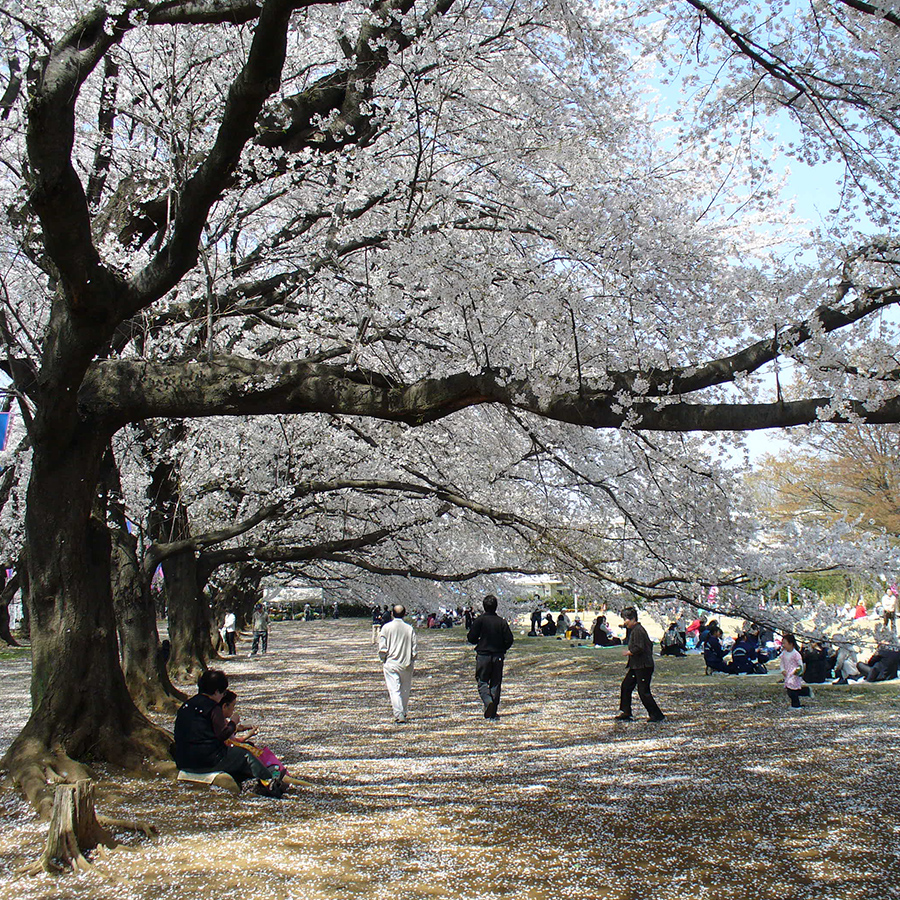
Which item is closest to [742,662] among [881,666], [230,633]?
[881,666]

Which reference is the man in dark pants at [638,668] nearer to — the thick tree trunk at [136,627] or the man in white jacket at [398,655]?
the man in white jacket at [398,655]

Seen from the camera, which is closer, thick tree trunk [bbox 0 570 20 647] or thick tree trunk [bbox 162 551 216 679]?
thick tree trunk [bbox 162 551 216 679]

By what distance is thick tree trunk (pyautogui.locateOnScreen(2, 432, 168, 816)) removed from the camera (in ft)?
20.3

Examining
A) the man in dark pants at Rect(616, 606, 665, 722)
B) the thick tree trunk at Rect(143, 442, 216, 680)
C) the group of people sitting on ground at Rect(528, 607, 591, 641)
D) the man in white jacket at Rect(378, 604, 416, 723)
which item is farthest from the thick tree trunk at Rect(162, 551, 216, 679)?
the group of people sitting on ground at Rect(528, 607, 591, 641)

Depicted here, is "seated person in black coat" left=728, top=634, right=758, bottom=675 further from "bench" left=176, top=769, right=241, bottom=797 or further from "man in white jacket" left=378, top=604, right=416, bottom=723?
"bench" left=176, top=769, right=241, bottom=797

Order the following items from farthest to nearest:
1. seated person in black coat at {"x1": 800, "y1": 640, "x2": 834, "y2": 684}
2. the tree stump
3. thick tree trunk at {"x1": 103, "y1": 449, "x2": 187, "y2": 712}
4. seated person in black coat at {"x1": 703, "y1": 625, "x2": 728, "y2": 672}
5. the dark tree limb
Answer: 1. seated person in black coat at {"x1": 703, "y1": 625, "x2": 728, "y2": 672}
2. seated person in black coat at {"x1": 800, "y1": 640, "x2": 834, "y2": 684}
3. thick tree trunk at {"x1": 103, "y1": 449, "x2": 187, "y2": 712}
4. the dark tree limb
5. the tree stump

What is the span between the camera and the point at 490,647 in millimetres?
9828

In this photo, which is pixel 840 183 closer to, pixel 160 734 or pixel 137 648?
pixel 160 734

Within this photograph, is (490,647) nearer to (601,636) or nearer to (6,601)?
(601,636)

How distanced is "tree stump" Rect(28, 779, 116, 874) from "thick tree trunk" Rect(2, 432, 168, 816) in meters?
1.95

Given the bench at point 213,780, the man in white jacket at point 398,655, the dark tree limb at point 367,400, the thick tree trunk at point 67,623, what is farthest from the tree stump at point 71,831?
the man in white jacket at point 398,655

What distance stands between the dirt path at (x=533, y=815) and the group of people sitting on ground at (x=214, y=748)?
210 millimetres

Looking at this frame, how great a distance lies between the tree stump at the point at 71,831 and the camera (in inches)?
163

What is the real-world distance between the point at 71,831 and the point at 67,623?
96.6 inches
